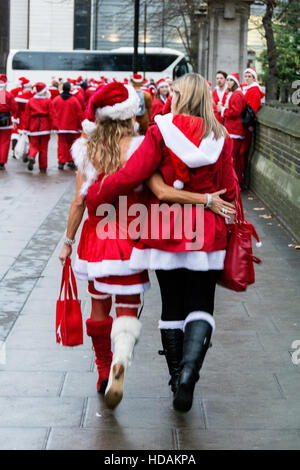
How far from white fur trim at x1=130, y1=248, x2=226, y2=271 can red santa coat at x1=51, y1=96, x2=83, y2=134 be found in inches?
601

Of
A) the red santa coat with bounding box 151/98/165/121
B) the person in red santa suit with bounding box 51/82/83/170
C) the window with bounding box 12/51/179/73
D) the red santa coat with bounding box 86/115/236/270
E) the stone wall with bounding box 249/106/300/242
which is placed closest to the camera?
the red santa coat with bounding box 86/115/236/270

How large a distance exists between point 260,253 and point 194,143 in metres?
5.18

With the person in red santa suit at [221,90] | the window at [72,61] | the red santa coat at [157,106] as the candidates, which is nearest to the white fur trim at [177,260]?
the person in red santa suit at [221,90]

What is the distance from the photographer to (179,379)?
14.7ft

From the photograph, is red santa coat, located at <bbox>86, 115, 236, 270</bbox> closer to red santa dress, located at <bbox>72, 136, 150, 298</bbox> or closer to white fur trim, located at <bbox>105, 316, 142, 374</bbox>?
red santa dress, located at <bbox>72, 136, 150, 298</bbox>

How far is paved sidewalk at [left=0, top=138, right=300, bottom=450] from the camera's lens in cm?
441

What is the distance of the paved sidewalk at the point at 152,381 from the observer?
174 inches

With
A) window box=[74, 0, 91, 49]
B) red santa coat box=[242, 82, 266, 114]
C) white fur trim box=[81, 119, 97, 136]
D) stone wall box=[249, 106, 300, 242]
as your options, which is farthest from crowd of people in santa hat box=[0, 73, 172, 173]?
window box=[74, 0, 91, 49]

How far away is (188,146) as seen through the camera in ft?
14.7

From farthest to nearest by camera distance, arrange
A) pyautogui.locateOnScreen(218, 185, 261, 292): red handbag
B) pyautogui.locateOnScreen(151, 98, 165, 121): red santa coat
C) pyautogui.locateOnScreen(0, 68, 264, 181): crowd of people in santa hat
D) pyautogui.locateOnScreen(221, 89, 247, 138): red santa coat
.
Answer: pyautogui.locateOnScreen(151, 98, 165, 121): red santa coat → pyautogui.locateOnScreen(0, 68, 264, 181): crowd of people in santa hat → pyautogui.locateOnScreen(221, 89, 247, 138): red santa coat → pyautogui.locateOnScreen(218, 185, 261, 292): red handbag

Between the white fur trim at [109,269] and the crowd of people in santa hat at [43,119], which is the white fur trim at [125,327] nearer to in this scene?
the white fur trim at [109,269]

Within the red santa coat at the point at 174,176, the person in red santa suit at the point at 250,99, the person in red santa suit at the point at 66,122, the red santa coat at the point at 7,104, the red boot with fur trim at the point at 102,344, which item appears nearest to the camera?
the red santa coat at the point at 174,176
